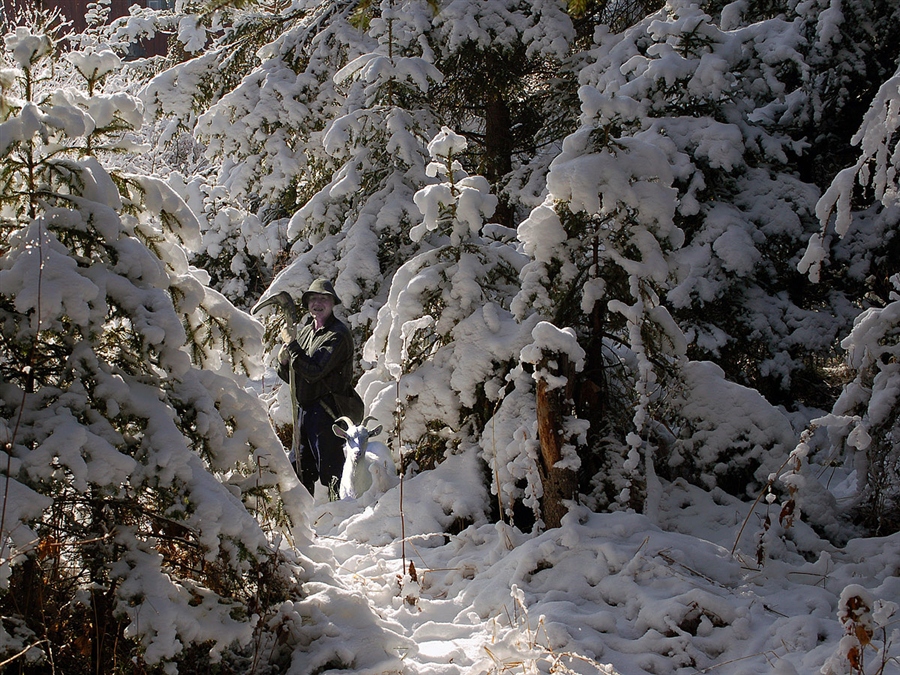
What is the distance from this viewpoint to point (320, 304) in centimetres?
619

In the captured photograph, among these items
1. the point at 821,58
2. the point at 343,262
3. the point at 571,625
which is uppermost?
the point at 821,58

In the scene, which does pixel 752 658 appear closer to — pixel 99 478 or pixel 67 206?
pixel 99 478

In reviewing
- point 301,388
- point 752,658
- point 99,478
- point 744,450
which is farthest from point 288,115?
point 752,658

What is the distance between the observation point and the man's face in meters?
6.17

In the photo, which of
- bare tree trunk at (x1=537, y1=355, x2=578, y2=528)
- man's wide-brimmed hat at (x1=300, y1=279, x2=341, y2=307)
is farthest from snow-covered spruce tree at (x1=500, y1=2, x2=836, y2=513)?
man's wide-brimmed hat at (x1=300, y1=279, x2=341, y2=307)

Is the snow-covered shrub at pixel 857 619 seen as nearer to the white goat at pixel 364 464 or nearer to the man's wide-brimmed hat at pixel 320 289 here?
the white goat at pixel 364 464

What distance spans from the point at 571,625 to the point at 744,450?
2.30m

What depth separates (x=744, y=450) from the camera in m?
4.91

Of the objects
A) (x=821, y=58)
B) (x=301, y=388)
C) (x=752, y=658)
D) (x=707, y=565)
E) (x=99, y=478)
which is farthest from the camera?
(x=821, y=58)

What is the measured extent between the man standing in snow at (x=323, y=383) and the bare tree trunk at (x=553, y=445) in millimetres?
2388

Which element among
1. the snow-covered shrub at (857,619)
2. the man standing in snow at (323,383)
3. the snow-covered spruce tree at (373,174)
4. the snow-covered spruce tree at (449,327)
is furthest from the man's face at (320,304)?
the snow-covered shrub at (857,619)

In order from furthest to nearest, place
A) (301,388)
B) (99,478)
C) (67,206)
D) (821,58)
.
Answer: (821,58) → (301,388) → (67,206) → (99,478)

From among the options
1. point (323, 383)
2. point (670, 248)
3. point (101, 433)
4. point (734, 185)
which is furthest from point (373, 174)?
point (101, 433)

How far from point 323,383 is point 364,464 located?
958 millimetres
